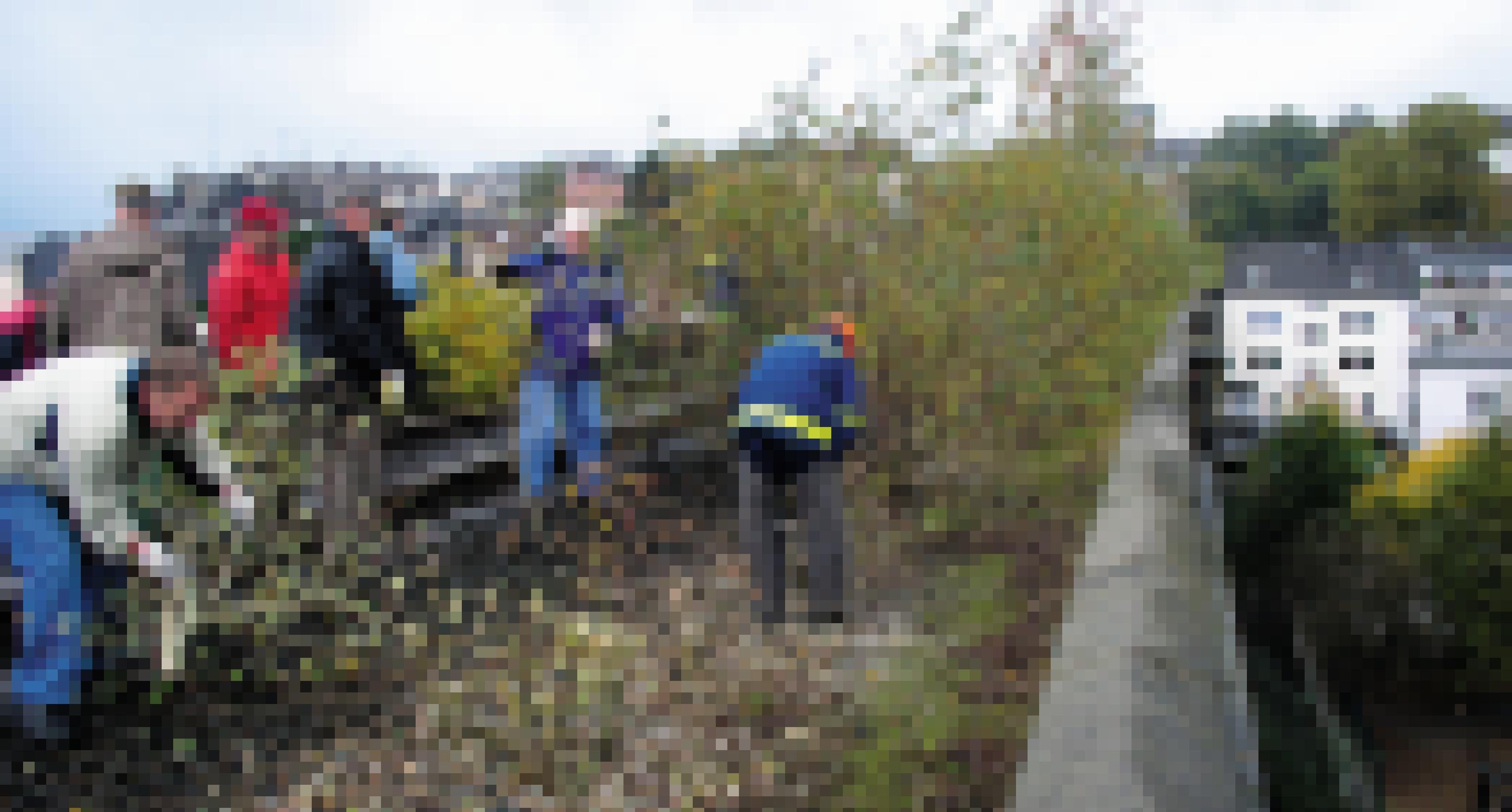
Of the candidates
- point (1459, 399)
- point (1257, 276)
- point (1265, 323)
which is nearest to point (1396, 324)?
point (1459, 399)

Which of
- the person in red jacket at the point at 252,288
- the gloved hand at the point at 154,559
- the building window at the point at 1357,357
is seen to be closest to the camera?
the gloved hand at the point at 154,559

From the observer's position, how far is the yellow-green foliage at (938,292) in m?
4.66

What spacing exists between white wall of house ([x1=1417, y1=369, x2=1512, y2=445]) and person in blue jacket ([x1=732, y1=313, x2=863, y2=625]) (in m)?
2.40

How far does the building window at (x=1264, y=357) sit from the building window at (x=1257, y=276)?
0.49 meters

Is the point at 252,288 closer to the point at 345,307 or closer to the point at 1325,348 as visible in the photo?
the point at 345,307

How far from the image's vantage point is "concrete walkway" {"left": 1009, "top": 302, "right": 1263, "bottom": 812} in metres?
1.90

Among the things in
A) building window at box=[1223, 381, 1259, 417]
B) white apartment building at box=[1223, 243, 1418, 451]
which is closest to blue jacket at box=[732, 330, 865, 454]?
white apartment building at box=[1223, 243, 1418, 451]

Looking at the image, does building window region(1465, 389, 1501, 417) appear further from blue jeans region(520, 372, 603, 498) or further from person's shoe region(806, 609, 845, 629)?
blue jeans region(520, 372, 603, 498)

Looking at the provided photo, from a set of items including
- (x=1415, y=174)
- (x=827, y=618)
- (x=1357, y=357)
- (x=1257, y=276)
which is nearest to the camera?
(x=827, y=618)

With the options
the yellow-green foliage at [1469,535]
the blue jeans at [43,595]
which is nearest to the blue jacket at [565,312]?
the blue jeans at [43,595]

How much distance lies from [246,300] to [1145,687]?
3.44 meters

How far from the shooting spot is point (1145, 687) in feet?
7.52

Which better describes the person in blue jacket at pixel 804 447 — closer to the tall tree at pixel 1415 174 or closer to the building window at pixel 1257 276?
→ the building window at pixel 1257 276

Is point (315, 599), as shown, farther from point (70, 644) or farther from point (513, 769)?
point (513, 769)
